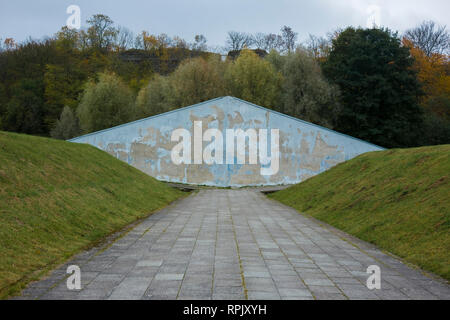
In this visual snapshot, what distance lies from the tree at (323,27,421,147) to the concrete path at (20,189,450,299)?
30319mm

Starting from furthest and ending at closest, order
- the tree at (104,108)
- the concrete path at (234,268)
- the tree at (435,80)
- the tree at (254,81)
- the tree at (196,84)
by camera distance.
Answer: the tree at (104,108)
the tree at (435,80)
the tree at (254,81)
the tree at (196,84)
the concrete path at (234,268)

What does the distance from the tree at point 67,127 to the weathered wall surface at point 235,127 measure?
972 inches

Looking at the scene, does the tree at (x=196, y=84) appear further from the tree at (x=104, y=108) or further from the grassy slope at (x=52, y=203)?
the grassy slope at (x=52, y=203)

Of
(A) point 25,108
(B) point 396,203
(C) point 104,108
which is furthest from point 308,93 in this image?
(A) point 25,108

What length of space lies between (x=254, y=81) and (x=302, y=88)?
198 inches

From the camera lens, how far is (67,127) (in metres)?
49.3

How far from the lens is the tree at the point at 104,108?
4312cm

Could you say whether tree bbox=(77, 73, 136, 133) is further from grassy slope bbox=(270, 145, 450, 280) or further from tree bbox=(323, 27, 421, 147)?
grassy slope bbox=(270, 145, 450, 280)

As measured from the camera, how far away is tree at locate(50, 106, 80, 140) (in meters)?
49.3

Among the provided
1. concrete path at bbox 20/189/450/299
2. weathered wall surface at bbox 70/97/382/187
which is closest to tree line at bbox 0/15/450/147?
weathered wall surface at bbox 70/97/382/187

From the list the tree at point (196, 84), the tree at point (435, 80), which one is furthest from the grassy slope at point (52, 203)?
the tree at point (435, 80)

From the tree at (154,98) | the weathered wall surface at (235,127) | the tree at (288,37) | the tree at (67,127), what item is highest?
the tree at (288,37)

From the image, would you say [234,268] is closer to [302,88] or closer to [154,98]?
[302,88]
